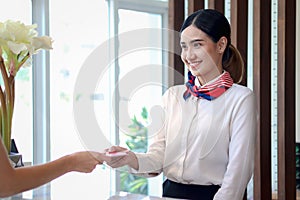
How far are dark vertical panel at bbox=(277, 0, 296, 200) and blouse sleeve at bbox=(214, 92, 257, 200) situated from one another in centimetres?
107

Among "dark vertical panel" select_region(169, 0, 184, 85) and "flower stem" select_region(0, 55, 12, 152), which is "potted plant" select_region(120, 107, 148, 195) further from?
"flower stem" select_region(0, 55, 12, 152)

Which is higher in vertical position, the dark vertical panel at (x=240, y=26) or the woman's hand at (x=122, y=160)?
the dark vertical panel at (x=240, y=26)

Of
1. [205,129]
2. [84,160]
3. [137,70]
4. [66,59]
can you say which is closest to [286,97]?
[137,70]

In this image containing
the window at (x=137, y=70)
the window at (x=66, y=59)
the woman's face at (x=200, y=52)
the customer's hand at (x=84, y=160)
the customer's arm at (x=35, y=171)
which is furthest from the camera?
the window at (x=66, y=59)

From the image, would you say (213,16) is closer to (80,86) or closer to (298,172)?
(80,86)

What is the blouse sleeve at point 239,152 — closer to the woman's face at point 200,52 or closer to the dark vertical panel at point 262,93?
the woman's face at point 200,52

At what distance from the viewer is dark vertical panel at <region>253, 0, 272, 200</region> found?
8.18 ft

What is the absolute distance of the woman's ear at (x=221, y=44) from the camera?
163 centimetres

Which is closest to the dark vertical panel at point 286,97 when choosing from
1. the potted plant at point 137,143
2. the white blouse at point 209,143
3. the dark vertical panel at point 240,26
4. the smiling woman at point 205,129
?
the dark vertical panel at point 240,26

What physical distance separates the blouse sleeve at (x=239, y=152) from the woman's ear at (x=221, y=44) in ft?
0.70

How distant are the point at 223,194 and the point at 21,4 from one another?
2375 millimetres

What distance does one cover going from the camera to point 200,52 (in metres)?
1.60

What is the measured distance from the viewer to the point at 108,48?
1537 mm

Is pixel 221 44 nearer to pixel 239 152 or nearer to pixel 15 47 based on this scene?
pixel 239 152
